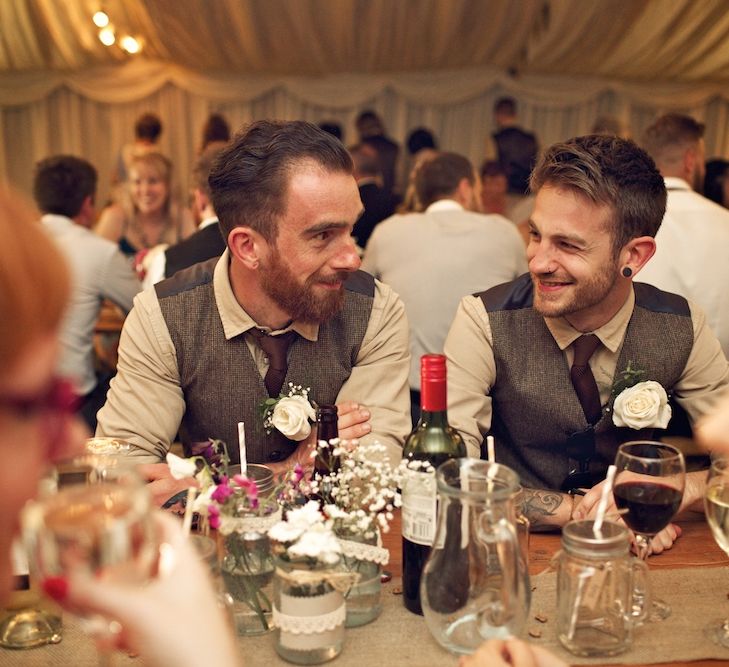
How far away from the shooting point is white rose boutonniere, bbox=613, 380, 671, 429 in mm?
1838

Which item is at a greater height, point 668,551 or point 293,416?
point 293,416

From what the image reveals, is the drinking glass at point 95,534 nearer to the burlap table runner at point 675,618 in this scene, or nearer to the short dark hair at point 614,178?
the burlap table runner at point 675,618

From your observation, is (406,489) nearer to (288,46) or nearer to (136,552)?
(136,552)

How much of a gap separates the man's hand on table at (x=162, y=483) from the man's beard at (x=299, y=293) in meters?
0.57

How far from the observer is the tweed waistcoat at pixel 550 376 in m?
2.05

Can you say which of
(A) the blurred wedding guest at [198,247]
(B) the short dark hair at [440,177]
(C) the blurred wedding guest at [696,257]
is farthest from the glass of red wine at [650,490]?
(B) the short dark hair at [440,177]

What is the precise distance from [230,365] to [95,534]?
135 centimetres

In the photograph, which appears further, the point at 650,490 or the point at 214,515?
the point at 650,490

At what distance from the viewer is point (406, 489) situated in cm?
123

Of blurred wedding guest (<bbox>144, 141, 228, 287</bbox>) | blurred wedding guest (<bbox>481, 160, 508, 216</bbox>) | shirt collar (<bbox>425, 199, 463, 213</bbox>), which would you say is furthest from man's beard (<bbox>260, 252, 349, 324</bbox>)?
blurred wedding guest (<bbox>481, 160, 508, 216</bbox>)

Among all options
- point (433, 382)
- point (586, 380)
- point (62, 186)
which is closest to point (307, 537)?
point (433, 382)

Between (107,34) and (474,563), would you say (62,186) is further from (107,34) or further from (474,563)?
(474,563)

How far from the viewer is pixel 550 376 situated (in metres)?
2.07

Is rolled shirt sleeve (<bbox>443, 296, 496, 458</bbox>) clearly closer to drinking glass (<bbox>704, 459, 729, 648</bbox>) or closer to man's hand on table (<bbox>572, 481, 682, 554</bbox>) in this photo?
man's hand on table (<bbox>572, 481, 682, 554</bbox>)
